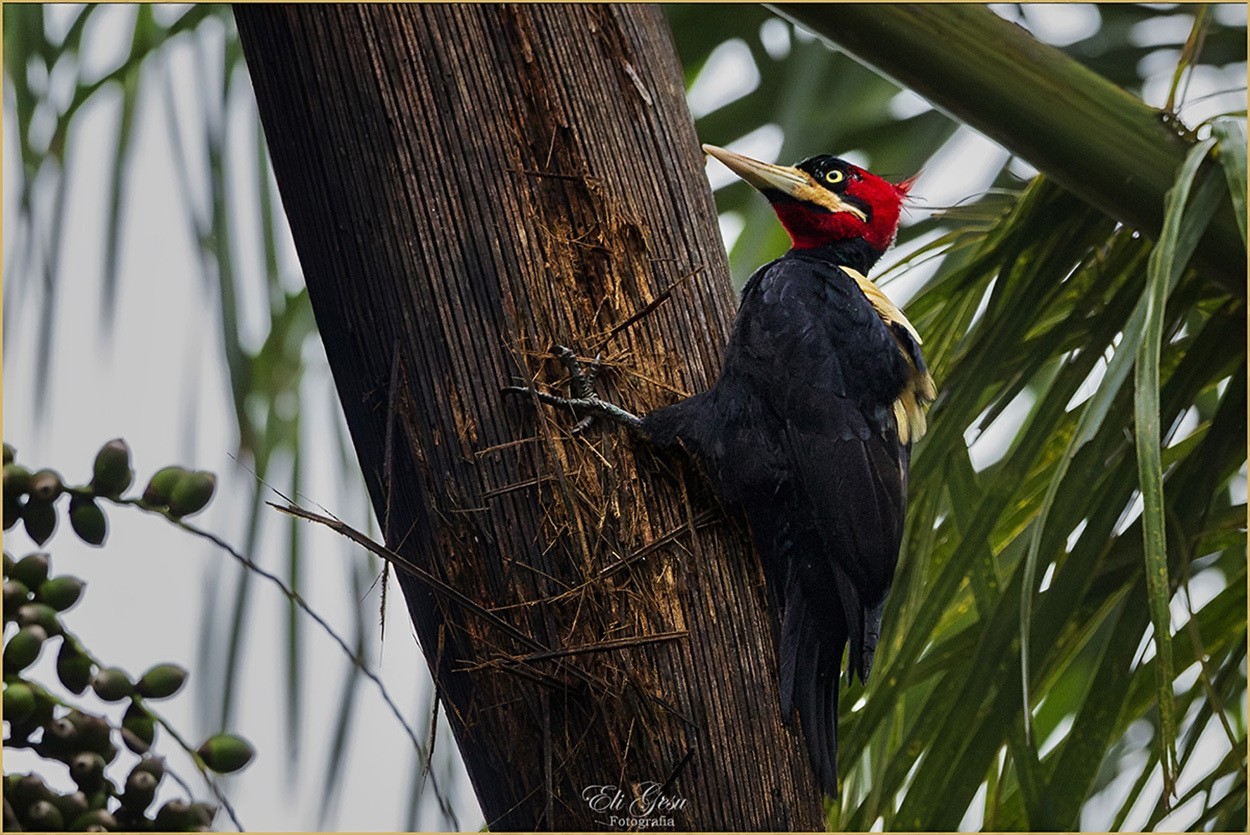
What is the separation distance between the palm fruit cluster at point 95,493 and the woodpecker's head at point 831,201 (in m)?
1.33

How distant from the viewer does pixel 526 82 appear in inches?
56.9

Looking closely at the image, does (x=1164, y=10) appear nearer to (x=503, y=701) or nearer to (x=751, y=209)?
(x=751, y=209)

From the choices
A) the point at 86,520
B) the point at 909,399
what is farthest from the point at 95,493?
the point at 909,399

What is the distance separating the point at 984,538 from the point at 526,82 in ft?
2.49

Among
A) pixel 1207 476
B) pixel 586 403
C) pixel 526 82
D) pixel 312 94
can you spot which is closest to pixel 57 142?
pixel 312 94

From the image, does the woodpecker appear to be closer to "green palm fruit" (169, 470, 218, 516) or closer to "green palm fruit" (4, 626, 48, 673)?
"green palm fruit" (169, 470, 218, 516)

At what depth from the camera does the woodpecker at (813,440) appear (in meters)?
1.43

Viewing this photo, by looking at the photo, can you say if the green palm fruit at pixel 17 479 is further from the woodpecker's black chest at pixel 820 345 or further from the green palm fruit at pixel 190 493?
the woodpecker's black chest at pixel 820 345

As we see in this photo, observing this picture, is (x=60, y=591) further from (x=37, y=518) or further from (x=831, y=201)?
(x=831, y=201)

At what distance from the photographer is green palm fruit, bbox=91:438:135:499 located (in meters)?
0.90

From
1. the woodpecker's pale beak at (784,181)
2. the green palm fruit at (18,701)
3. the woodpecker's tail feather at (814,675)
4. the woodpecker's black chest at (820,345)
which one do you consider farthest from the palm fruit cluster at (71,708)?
the woodpecker's pale beak at (784,181)

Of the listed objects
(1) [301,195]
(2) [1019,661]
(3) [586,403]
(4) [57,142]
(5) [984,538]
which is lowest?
(2) [1019,661]

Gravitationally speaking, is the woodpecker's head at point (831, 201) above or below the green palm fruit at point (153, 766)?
above

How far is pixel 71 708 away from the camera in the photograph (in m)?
0.83
